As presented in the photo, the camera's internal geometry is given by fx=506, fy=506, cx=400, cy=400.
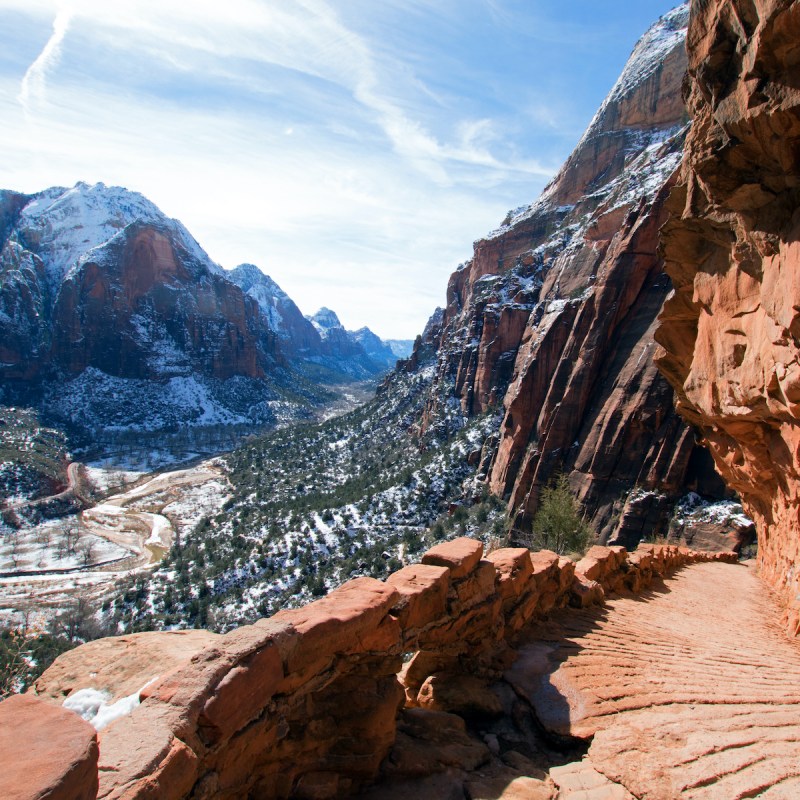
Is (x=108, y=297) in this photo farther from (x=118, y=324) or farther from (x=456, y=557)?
(x=456, y=557)

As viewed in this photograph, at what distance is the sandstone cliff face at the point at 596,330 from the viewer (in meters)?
39.1

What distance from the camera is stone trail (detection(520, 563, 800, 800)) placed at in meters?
4.62

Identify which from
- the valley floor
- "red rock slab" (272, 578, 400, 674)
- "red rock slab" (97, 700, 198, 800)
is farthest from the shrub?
the valley floor

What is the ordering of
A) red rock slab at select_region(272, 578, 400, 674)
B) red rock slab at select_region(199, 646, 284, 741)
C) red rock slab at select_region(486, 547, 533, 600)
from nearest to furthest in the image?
red rock slab at select_region(199, 646, 284, 741), red rock slab at select_region(272, 578, 400, 674), red rock slab at select_region(486, 547, 533, 600)

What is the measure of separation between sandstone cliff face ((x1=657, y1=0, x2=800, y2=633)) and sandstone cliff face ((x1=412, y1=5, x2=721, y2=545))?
5349 mm

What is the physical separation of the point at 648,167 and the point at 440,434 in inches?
1590

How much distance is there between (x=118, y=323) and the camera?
14175cm

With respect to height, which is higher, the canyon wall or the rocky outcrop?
the rocky outcrop

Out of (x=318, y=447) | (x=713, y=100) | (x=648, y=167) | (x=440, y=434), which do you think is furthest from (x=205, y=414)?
(x=713, y=100)

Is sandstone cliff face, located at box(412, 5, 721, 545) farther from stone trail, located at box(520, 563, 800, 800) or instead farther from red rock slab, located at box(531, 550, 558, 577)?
stone trail, located at box(520, 563, 800, 800)

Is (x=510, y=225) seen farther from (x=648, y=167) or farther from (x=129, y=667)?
(x=129, y=667)

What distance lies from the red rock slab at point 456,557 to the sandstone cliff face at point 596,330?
15.5m

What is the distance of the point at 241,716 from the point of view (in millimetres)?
3914

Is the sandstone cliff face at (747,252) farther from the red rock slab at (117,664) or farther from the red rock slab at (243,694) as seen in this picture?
the red rock slab at (117,664)
